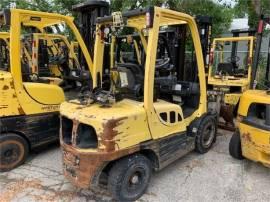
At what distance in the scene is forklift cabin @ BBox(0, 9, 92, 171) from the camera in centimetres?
453

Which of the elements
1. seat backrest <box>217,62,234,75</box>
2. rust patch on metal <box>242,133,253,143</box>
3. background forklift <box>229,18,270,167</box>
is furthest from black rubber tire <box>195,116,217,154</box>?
seat backrest <box>217,62,234,75</box>

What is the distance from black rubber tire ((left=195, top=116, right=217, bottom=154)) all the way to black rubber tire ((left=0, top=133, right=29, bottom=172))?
9.19 ft

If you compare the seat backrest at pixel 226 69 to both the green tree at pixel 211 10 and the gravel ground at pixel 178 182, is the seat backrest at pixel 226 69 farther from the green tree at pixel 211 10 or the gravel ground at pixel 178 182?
the green tree at pixel 211 10

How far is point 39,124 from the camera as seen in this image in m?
4.94

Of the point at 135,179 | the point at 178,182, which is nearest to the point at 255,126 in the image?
the point at 178,182

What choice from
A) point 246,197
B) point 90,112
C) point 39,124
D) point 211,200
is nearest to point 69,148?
point 90,112

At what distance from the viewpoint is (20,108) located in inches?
184

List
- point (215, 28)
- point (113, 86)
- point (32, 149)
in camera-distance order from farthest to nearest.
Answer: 1. point (215, 28)
2. point (32, 149)
3. point (113, 86)

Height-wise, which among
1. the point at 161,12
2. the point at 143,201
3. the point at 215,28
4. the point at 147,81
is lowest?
the point at 143,201

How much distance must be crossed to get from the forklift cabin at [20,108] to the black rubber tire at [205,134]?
242 cm

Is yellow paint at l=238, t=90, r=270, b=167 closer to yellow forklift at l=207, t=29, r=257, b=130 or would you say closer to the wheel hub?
the wheel hub

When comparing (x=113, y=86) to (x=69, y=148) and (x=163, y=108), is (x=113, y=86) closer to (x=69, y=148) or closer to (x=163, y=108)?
(x=163, y=108)

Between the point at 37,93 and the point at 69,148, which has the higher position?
the point at 37,93

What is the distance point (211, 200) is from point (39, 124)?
9.53ft
